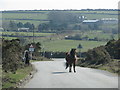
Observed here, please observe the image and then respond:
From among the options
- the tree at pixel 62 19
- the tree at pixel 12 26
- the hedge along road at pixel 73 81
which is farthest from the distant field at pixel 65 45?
the hedge along road at pixel 73 81

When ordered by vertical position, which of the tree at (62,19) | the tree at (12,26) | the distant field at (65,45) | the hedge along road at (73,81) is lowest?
the distant field at (65,45)

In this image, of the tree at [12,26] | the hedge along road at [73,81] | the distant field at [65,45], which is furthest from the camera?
the tree at [12,26]

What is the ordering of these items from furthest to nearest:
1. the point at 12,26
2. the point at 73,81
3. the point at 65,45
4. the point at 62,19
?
the point at 62,19 → the point at 12,26 → the point at 65,45 → the point at 73,81

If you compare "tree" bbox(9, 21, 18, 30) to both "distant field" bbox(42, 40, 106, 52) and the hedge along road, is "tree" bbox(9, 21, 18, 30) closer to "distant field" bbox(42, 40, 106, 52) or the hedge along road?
"distant field" bbox(42, 40, 106, 52)

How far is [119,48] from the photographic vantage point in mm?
45844

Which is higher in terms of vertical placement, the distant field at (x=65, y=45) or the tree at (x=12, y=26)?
the tree at (x=12, y=26)

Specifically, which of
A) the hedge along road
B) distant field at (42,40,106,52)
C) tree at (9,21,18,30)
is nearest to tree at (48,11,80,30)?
tree at (9,21,18,30)

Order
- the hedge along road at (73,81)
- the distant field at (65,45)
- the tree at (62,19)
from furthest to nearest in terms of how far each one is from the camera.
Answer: the tree at (62,19)
the distant field at (65,45)
the hedge along road at (73,81)

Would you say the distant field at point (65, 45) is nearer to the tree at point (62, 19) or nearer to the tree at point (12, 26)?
the tree at point (12, 26)

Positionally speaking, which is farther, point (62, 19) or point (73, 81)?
point (62, 19)

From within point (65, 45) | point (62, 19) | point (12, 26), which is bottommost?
point (65, 45)

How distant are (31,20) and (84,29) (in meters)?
18.1

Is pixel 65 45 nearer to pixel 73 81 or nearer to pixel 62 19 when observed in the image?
pixel 62 19

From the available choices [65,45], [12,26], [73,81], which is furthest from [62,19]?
[73,81]
